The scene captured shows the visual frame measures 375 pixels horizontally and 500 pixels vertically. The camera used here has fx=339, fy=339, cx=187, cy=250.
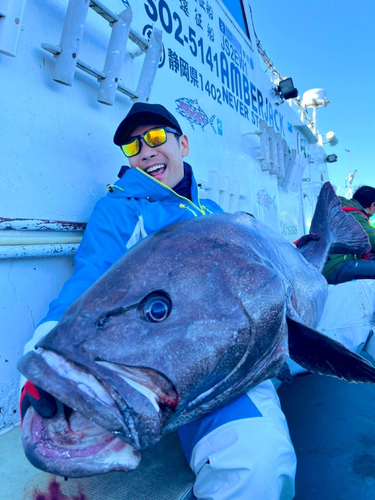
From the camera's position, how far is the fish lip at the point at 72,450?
2.89 feet

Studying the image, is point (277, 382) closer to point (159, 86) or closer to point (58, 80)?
point (58, 80)

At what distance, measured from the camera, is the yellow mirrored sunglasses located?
229 cm

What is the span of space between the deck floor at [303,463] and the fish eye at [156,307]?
79 centimetres

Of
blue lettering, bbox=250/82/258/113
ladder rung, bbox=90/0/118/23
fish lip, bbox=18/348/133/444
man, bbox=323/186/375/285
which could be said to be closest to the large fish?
fish lip, bbox=18/348/133/444

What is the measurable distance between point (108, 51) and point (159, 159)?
2.55 feet

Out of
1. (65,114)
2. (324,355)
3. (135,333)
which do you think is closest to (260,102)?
(65,114)

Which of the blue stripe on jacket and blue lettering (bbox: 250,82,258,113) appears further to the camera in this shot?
blue lettering (bbox: 250,82,258,113)

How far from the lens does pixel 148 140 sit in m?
2.30

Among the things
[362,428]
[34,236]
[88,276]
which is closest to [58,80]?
[34,236]

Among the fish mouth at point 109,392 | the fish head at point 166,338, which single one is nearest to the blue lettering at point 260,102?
the fish head at point 166,338

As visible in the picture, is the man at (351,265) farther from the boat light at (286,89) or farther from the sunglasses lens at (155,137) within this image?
the boat light at (286,89)

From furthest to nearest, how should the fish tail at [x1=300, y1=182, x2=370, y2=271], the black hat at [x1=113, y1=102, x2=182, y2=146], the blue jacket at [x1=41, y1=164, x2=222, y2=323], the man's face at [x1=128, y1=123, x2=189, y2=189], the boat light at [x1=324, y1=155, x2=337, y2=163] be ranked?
the boat light at [x1=324, y1=155, x2=337, y2=163], the fish tail at [x1=300, y1=182, x2=370, y2=271], the man's face at [x1=128, y1=123, x2=189, y2=189], the black hat at [x1=113, y1=102, x2=182, y2=146], the blue jacket at [x1=41, y1=164, x2=222, y2=323]

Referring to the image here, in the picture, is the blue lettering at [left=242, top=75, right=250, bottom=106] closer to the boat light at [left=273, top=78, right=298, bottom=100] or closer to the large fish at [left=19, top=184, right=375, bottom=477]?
the boat light at [left=273, top=78, right=298, bottom=100]

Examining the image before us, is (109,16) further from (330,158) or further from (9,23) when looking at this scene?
(330,158)
